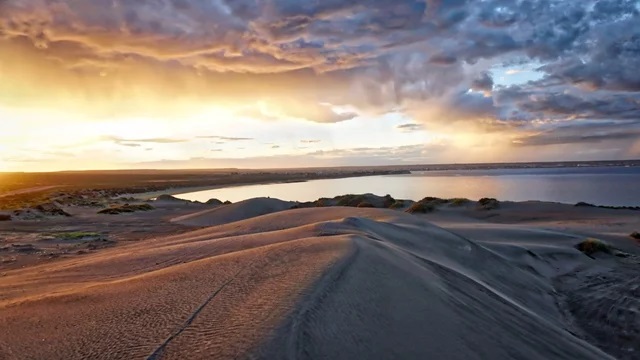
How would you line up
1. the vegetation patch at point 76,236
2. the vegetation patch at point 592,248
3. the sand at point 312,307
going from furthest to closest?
the vegetation patch at point 76,236, the vegetation patch at point 592,248, the sand at point 312,307

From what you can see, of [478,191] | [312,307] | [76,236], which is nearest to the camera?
[312,307]

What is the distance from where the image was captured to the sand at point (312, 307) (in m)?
2.91

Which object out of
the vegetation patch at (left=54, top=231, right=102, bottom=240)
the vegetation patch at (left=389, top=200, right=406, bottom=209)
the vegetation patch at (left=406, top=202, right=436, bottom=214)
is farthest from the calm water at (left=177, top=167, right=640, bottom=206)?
the vegetation patch at (left=54, top=231, right=102, bottom=240)

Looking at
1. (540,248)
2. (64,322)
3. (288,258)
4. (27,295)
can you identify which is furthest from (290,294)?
(540,248)

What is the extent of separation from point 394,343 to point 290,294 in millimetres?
986

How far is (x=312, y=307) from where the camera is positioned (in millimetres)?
3316

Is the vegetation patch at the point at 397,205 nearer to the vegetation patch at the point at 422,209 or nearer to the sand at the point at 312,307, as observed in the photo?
the vegetation patch at the point at 422,209

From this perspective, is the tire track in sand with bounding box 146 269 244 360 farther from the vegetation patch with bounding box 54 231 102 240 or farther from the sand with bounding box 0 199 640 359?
the vegetation patch with bounding box 54 231 102 240

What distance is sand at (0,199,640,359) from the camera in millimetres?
2908

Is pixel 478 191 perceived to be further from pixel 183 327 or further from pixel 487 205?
pixel 183 327

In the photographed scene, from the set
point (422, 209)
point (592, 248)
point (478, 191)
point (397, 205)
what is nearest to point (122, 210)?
point (397, 205)

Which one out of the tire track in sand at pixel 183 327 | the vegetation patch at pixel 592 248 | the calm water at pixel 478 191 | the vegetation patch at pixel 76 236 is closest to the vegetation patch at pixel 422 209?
the vegetation patch at pixel 592 248

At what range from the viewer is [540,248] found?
Answer: 1074 cm

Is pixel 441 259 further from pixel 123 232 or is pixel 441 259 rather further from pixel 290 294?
pixel 123 232
